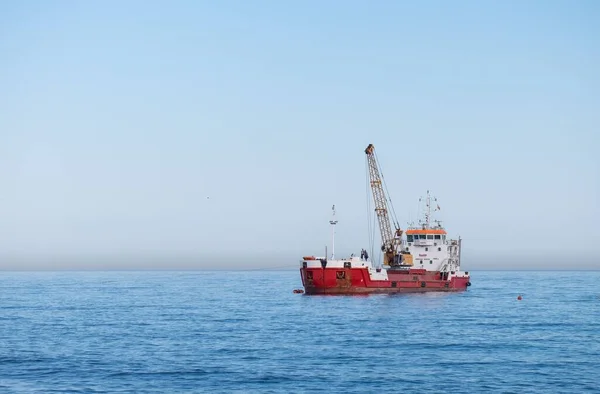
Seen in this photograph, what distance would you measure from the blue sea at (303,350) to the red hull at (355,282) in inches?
634

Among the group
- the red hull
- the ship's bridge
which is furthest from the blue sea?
the ship's bridge

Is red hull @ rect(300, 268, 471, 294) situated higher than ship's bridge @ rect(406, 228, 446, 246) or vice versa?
ship's bridge @ rect(406, 228, 446, 246)

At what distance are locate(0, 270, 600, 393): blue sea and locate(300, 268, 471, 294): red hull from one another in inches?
634

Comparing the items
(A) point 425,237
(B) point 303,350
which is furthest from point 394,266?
(B) point 303,350

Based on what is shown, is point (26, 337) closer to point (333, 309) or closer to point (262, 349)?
point (262, 349)

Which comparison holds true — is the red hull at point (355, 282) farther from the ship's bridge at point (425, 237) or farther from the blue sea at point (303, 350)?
the blue sea at point (303, 350)

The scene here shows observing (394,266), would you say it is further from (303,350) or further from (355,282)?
(303,350)

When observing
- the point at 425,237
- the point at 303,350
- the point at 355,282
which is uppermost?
the point at 425,237

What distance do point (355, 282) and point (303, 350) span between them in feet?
216

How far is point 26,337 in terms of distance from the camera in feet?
258

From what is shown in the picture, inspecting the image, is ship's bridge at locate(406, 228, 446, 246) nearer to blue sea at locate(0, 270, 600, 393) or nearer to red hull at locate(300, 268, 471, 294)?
red hull at locate(300, 268, 471, 294)

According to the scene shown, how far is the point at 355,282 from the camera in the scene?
133625 millimetres

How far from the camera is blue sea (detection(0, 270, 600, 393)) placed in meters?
52.8

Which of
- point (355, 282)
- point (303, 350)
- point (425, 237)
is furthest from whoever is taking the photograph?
point (425, 237)
